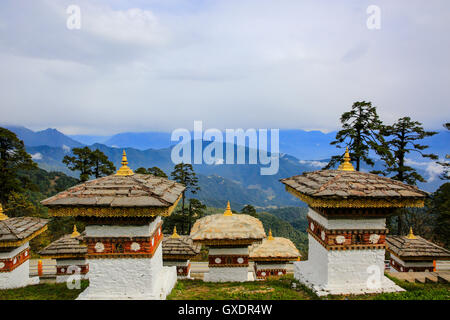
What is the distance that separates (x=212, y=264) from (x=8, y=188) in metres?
22.5

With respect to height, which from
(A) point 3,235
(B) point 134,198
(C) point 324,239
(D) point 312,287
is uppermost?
(B) point 134,198

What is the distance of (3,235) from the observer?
30.7ft

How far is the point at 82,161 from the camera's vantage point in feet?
84.3

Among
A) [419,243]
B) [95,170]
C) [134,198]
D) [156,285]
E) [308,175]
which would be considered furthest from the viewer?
[95,170]

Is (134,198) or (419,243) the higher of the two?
(134,198)

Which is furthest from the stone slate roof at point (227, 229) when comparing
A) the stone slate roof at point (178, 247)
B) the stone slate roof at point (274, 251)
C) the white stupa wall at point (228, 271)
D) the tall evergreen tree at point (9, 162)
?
the tall evergreen tree at point (9, 162)

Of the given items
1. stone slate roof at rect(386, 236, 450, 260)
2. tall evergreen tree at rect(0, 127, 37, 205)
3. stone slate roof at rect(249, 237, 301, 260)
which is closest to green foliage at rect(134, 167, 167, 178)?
tall evergreen tree at rect(0, 127, 37, 205)

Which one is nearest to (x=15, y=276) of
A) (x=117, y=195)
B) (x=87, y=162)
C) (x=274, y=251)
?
(x=117, y=195)

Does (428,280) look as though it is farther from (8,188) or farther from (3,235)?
(8,188)

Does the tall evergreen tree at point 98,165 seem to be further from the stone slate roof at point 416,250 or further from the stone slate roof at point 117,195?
the stone slate roof at point 416,250

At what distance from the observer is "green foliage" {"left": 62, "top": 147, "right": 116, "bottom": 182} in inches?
1005

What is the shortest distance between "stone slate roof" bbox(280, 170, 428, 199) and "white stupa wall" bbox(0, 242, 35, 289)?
1021cm
